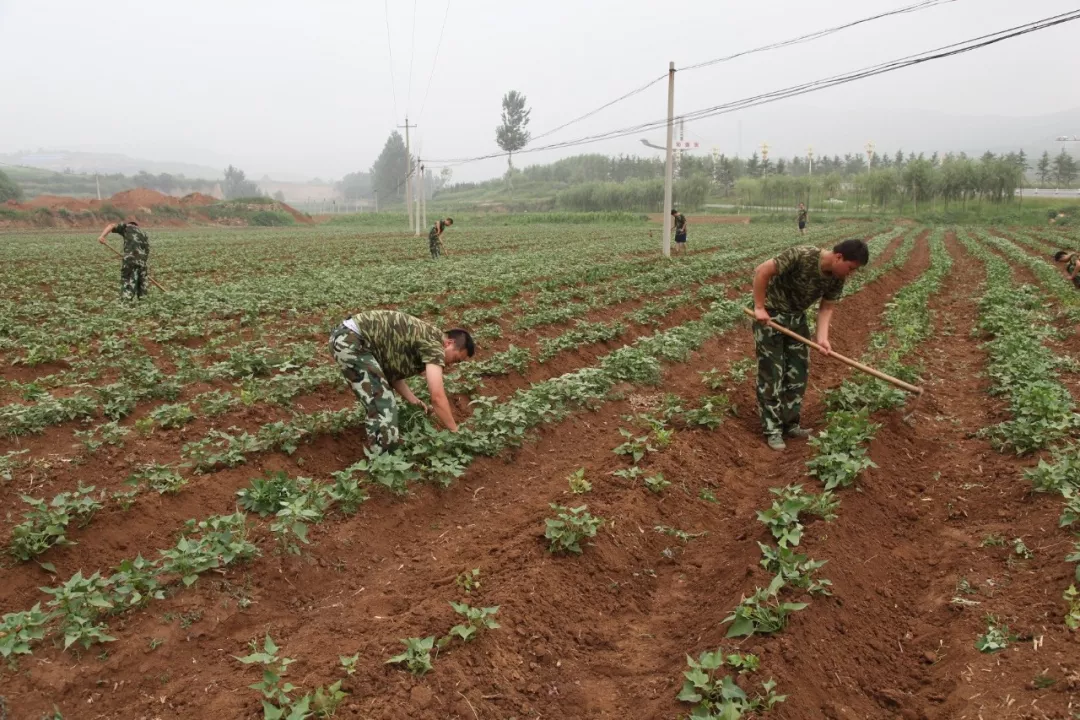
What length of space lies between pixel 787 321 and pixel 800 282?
35 centimetres

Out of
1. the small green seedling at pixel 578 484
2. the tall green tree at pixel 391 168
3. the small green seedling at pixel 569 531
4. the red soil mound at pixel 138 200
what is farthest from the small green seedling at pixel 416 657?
the tall green tree at pixel 391 168

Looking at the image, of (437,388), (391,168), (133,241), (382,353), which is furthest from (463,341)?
(391,168)

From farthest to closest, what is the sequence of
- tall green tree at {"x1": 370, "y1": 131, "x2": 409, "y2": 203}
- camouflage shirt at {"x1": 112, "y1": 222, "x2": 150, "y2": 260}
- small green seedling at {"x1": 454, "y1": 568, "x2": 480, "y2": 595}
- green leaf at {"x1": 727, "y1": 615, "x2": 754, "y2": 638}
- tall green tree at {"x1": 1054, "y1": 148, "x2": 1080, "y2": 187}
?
tall green tree at {"x1": 370, "y1": 131, "x2": 409, "y2": 203} < tall green tree at {"x1": 1054, "y1": 148, "x2": 1080, "y2": 187} < camouflage shirt at {"x1": 112, "y1": 222, "x2": 150, "y2": 260} < small green seedling at {"x1": 454, "y1": 568, "x2": 480, "y2": 595} < green leaf at {"x1": 727, "y1": 615, "x2": 754, "y2": 638}

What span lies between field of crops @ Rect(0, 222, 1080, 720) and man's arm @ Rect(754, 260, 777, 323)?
983 mm

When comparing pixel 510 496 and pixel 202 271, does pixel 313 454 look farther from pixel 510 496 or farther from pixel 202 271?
pixel 202 271

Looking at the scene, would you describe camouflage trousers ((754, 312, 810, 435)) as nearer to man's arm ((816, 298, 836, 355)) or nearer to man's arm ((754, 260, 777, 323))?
man's arm ((816, 298, 836, 355))

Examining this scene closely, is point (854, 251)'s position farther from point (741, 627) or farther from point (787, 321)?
point (741, 627)

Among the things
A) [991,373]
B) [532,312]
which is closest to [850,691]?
[991,373]

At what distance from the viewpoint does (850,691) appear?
2.99 metres

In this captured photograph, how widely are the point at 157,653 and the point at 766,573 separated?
3.04 metres

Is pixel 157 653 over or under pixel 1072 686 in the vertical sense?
under

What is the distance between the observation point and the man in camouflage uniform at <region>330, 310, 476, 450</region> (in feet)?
16.1

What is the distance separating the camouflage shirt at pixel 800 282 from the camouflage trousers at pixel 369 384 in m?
3.32

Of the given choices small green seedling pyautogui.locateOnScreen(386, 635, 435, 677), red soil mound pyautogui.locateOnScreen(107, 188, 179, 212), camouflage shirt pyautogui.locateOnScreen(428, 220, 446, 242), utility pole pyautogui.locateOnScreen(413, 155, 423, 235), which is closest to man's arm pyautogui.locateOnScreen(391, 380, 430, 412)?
small green seedling pyautogui.locateOnScreen(386, 635, 435, 677)
